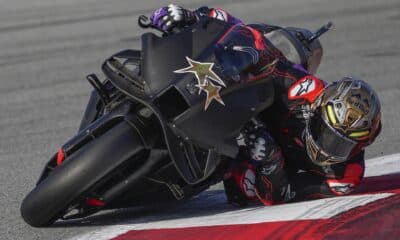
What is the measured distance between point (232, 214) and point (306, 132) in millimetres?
574

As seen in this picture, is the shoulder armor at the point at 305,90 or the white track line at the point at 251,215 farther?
the shoulder armor at the point at 305,90

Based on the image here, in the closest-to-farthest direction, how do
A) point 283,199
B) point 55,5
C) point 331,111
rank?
1. point 331,111
2. point 283,199
3. point 55,5

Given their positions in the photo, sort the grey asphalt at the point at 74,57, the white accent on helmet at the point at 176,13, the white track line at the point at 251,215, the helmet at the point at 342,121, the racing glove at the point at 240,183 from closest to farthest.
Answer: the white track line at the point at 251,215, the helmet at the point at 342,121, the white accent on helmet at the point at 176,13, the racing glove at the point at 240,183, the grey asphalt at the point at 74,57

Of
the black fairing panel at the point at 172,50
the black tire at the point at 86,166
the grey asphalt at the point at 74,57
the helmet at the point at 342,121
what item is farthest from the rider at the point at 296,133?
the grey asphalt at the point at 74,57

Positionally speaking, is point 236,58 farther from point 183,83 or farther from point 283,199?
point 283,199

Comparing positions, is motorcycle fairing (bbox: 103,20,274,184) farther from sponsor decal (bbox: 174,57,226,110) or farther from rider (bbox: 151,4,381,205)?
rider (bbox: 151,4,381,205)

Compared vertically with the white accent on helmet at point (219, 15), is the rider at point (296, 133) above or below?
below

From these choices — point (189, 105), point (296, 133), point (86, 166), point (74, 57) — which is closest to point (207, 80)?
point (189, 105)

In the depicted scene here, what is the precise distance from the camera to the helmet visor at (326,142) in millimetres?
4883

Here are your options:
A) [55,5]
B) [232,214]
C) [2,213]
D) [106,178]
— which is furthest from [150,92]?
[55,5]

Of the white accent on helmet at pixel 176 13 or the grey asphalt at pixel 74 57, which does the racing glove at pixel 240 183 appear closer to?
the grey asphalt at pixel 74 57

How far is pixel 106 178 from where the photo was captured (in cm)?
458

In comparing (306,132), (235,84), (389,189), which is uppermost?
(235,84)

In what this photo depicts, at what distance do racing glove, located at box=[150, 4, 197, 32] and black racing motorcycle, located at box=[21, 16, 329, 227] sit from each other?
14cm
